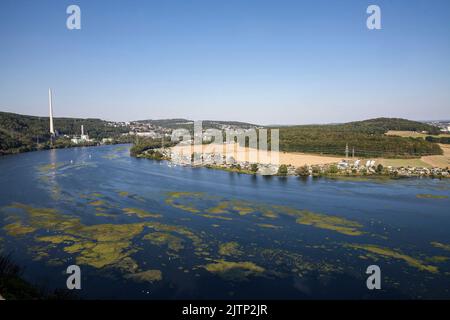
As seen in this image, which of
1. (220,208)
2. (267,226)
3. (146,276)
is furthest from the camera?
(220,208)

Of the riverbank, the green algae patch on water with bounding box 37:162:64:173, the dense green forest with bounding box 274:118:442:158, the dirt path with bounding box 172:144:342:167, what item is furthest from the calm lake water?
the dense green forest with bounding box 274:118:442:158

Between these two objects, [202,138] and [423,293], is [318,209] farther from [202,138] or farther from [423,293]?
[202,138]

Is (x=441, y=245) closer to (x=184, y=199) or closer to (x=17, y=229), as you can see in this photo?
(x=184, y=199)

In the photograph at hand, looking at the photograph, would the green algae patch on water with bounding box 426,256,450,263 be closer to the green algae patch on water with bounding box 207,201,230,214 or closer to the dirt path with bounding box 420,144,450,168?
the green algae patch on water with bounding box 207,201,230,214

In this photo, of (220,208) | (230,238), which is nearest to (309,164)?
(220,208)

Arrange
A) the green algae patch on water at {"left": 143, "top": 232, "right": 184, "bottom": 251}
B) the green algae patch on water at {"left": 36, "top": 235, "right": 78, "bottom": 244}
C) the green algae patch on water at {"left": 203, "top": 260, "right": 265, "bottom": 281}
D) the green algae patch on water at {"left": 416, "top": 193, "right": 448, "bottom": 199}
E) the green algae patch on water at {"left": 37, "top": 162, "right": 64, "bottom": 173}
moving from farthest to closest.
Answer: the green algae patch on water at {"left": 37, "top": 162, "right": 64, "bottom": 173} < the green algae patch on water at {"left": 416, "top": 193, "right": 448, "bottom": 199} < the green algae patch on water at {"left": 36, "top": 235, "right": 78, "bottom": 244} < the green algae patch on water at {"left": 143, "top": 232, "right": 184, "bottom": 251} < the green algae patch on water at {"left": 203, "top": 260, "right": 265, "bottom": 281}

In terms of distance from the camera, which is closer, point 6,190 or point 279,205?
point 279,205
